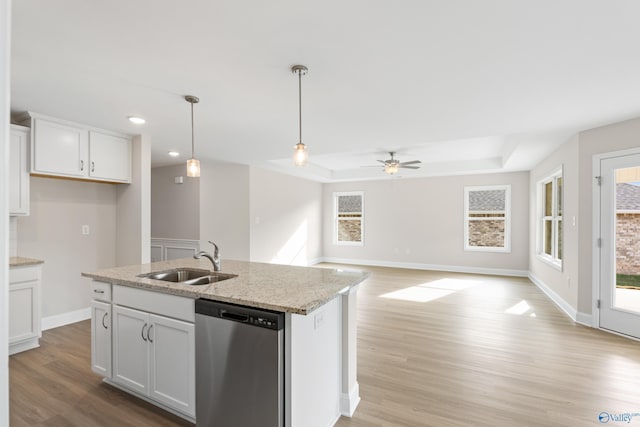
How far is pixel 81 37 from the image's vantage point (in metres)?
1.83

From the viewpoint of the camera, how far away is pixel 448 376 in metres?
2.57

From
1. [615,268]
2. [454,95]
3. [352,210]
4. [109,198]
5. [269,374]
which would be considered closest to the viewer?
[269,374]

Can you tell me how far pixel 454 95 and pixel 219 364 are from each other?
2.78 m

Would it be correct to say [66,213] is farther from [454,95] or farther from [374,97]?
[454,95]

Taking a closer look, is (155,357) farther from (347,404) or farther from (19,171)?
(19,171)

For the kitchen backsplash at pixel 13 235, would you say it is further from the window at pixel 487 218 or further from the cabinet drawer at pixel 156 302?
the window at pixel 487 218

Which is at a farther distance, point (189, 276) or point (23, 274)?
point (23, 274)

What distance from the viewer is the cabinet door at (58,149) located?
3170mm

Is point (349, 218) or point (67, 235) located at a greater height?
point (349, 218)

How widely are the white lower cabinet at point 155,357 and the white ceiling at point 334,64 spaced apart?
176cm

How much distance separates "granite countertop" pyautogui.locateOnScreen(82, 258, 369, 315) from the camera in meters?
1.64

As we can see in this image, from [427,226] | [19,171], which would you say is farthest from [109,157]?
[427,226]

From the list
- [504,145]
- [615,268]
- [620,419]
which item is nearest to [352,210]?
[504,145]

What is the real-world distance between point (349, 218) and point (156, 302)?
273 inches
